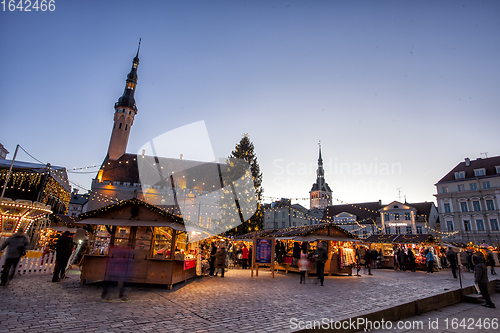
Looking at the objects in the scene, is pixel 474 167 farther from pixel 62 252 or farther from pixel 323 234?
pixel 62 252

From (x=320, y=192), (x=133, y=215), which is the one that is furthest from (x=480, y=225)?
(x=320, y=192)

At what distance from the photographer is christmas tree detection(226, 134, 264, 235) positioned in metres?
25.5

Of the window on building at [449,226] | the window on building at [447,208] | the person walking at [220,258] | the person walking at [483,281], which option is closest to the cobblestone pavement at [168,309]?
the person walking at [483,281]

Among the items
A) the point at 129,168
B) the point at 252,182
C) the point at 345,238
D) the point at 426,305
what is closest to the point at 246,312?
the point at 426,305

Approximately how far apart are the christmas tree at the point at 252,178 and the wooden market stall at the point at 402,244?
10356mm

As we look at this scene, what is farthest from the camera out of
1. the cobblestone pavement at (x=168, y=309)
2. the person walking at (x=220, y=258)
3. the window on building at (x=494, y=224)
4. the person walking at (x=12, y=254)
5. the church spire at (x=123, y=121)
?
the church spire at (x=123, y=121)

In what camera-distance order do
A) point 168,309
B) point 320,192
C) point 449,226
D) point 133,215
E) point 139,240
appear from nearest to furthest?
point 168,309 → point 133,215 → point 139,240 → point 449,226 → point 320,192

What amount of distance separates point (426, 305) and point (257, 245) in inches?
319

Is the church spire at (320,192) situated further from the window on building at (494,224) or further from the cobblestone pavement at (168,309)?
the cobblestone pavement at (168,309)

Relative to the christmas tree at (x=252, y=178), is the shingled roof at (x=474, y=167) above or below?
above

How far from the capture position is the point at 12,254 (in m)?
7.76

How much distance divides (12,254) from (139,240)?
3.46 metres

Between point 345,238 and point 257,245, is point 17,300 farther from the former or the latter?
point 345,238

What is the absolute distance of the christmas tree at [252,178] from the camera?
83.6 feet
